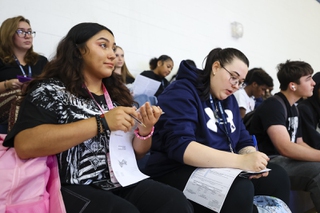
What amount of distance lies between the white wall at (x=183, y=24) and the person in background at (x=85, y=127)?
1275mm

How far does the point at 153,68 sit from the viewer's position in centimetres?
336

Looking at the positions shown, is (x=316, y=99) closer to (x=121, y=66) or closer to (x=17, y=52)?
(x=121, y=66)

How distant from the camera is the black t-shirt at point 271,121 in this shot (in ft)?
6.28

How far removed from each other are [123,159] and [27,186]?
1.20ft

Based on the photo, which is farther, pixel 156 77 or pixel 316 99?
pixel 156 77

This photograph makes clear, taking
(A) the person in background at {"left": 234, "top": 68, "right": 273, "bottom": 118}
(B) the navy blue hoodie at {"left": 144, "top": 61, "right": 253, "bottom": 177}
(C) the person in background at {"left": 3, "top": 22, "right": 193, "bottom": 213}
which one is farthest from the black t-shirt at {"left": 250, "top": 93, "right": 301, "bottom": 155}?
(A) the person in background at {"left": 234, "top": 68, "right": 273, "bottom": 118}

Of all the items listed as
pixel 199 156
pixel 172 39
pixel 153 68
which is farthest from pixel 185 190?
pixel 172 39

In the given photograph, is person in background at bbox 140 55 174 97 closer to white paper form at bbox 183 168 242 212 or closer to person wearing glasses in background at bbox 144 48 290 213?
person wearing glasses in background at bbox 144 48 290 213

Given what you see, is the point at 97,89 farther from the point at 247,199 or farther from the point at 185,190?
the point at 247,199

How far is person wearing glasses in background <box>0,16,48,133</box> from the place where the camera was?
2016 mm

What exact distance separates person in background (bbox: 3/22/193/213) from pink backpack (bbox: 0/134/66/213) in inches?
1.3

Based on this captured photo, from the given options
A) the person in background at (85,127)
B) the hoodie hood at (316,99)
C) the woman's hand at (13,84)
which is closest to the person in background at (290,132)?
the hoodie hood at (316,99)

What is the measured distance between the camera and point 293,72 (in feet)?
7.14

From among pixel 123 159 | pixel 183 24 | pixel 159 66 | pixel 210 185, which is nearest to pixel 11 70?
pixel 123 159
